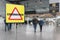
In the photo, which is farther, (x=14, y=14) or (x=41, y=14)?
(x=41, y=14)

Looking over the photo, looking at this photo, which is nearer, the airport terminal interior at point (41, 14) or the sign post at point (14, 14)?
the sign post at point (14, 14)

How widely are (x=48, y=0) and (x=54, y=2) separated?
393 millimetres

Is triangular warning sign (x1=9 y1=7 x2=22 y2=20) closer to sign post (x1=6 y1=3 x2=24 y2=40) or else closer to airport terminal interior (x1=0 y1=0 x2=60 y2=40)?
sign post (x1=6 y1=3 x2=24 y2=40)

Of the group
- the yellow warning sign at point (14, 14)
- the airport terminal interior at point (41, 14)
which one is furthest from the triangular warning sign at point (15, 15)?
the airport terminal interior at point (41, 14)

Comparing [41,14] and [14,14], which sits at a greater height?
[14,14]

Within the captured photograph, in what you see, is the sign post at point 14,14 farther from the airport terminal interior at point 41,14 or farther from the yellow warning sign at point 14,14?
the airport terminal interior at point 41,14

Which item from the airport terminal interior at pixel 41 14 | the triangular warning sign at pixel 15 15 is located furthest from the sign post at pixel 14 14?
Result: the airport terminal interior at pixel 41 14

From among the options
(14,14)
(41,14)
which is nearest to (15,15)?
(14,14)

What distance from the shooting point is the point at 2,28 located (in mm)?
13641

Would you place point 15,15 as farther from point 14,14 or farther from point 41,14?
point 41,14

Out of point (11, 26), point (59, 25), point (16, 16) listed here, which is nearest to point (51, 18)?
point (59, 25)

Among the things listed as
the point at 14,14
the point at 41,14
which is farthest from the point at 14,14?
the point at 41,14

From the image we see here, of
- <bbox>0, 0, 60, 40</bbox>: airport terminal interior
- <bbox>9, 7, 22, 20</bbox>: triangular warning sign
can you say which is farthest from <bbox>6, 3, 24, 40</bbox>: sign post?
<bbox>0, 0, 60, 40</bbox>: airport terminal interior

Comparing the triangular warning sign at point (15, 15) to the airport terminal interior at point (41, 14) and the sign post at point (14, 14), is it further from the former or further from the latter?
the airport terminal interior at point (41, 14)
